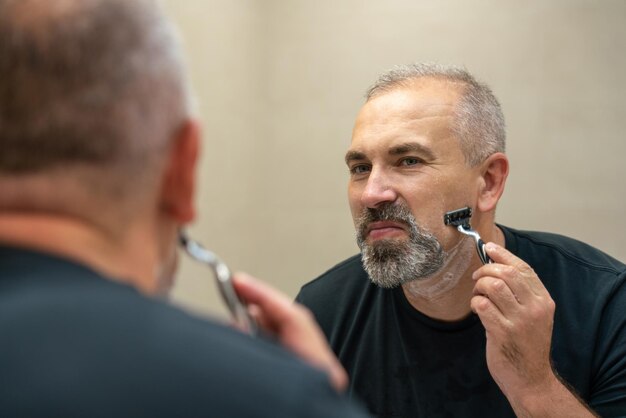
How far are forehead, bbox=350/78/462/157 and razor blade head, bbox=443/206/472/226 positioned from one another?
0.42 feet

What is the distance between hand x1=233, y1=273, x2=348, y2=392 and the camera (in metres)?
0.53

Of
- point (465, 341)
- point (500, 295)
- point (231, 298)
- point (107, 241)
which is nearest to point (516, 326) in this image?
point (500, 295)

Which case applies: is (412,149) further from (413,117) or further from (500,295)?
(500,295)

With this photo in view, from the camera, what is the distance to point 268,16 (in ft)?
7.68

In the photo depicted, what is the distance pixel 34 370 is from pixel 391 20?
6.35 ft

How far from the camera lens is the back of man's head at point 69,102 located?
18.6 inches

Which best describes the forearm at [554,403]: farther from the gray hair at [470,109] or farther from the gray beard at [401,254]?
the gray hair at [470,109]

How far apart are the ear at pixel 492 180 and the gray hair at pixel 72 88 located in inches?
38.9

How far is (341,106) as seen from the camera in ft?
7.35

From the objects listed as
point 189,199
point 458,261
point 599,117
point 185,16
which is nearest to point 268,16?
point 185,16

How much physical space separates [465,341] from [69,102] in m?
1.00

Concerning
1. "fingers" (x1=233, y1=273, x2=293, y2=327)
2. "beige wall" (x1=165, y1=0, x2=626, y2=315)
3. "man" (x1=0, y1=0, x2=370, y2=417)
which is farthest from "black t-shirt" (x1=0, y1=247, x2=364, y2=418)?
"beige wall" (x1=165, y1=0, x2=626, y2=315)

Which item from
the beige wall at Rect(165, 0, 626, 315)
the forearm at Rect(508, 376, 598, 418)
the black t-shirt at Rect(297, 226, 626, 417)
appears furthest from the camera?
the beige wall at Rect(165, 0, 626, 315)

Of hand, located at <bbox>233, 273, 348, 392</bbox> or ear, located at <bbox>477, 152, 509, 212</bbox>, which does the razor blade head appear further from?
hand, located at <bbox>233, 273, 348, 392</bbox>
